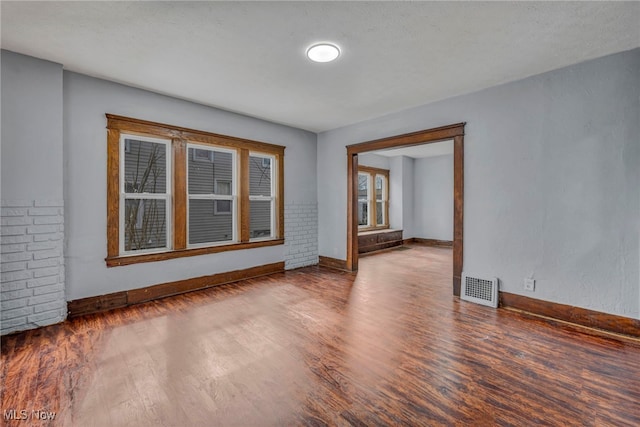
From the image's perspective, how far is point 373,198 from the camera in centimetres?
834

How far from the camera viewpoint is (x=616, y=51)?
2623mm

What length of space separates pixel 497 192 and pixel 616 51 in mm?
1578

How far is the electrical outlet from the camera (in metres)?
3.14

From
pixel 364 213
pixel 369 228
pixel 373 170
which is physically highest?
pixel 373 170

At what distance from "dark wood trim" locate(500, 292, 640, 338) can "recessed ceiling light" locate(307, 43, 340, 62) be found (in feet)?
10.5

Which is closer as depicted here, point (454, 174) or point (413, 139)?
point (454, 174)

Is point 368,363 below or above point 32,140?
below

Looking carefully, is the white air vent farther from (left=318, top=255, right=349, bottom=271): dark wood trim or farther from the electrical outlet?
(left=318, top=255, right=349, bottom=271): dark wood trim

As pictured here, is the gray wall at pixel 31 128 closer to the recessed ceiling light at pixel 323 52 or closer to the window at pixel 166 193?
the window at pixel 166 193

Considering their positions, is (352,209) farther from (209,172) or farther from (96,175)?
(209,172)

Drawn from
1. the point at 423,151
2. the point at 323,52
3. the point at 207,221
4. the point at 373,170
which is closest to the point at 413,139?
the point at 323,52

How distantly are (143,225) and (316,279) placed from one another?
2750mm

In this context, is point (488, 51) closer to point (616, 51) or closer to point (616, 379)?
point (616, 51)

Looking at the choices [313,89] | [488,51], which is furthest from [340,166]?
[488,51]
